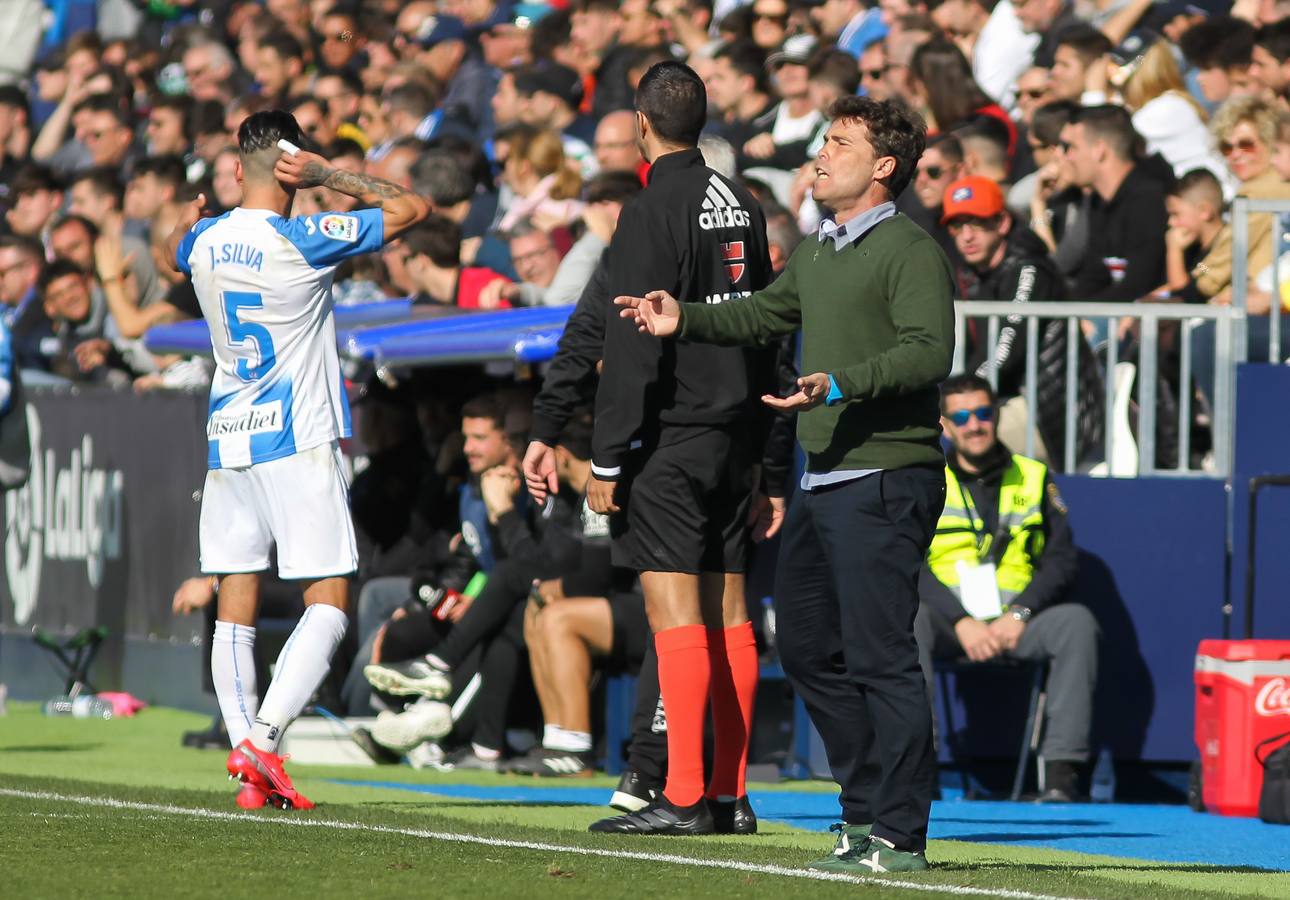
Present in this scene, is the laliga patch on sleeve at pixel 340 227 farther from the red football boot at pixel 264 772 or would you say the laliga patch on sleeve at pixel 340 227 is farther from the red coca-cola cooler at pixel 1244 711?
the red coca-cola cooler at pixel 1244 711

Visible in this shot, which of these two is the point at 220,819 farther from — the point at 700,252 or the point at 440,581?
the point at 440,581

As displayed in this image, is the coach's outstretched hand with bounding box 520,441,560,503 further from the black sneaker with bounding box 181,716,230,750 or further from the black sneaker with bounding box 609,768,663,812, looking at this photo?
the black sneaker with bounding box 181,716,230,750

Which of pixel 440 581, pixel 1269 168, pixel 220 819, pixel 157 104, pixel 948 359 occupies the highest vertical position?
pixel 157 104

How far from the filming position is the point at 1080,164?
12133mm

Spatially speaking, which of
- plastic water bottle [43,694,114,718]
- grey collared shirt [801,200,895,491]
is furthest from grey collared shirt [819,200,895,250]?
plastic water bottle [43,694,114,718]

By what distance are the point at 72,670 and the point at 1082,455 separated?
6015 millimetres

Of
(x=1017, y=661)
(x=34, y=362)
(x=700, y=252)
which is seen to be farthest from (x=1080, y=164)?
(x=34, y=362)

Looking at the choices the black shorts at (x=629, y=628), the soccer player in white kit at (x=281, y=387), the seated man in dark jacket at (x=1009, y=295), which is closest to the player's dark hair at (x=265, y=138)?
the soccer player in white kit at (x=281, y=387)

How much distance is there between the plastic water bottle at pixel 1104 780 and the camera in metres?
10.4

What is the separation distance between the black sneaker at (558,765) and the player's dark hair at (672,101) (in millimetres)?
3531

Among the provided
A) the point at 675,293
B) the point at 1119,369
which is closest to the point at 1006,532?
the point at 1119,369

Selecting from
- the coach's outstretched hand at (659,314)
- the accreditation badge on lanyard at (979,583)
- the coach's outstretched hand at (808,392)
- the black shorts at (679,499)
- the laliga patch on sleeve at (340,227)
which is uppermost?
the laliga patch on sleeve at (340,227)

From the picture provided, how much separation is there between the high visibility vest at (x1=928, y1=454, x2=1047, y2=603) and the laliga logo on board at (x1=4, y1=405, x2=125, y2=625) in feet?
17.8

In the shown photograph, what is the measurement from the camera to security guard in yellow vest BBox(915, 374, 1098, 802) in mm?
10148
